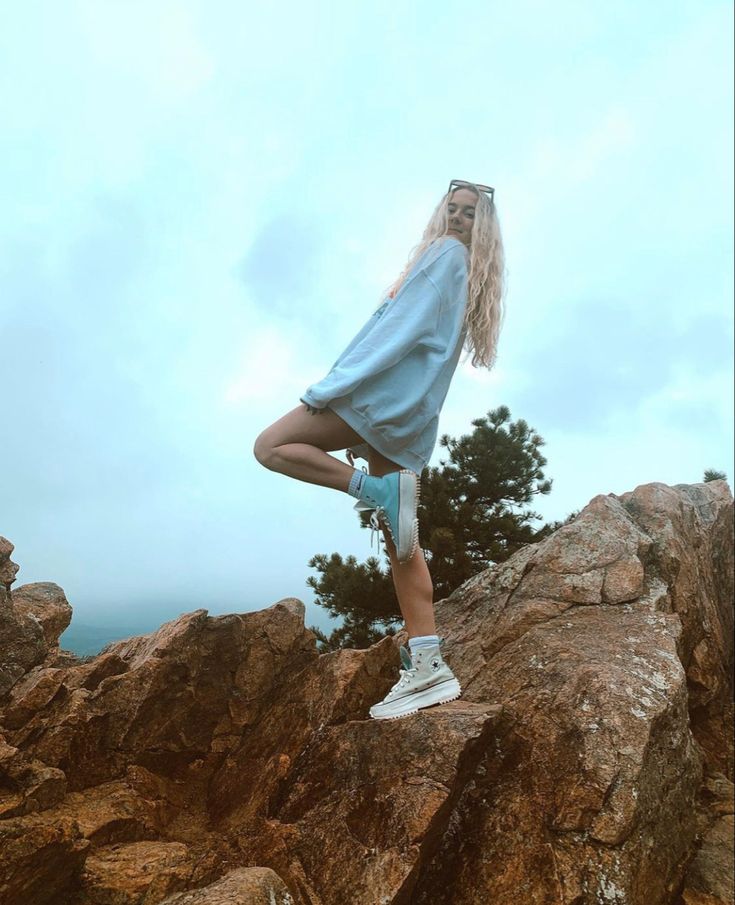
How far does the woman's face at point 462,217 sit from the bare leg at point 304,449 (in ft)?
4.86

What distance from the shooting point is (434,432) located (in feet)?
13.7

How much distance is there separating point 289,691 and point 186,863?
4.20 ft

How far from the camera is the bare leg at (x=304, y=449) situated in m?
3.85

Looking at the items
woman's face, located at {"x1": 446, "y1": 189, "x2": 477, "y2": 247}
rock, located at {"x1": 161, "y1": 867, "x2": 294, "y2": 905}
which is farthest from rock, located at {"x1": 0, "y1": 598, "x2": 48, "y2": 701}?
woman's face, located at {"x1": 446, "y1": 189, "x2": 477, "y2": 247}

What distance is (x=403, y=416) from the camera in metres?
3.95

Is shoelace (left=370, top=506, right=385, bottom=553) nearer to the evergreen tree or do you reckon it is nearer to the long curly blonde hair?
the long curly blonde hair

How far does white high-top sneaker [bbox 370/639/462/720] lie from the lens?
12.1 ft

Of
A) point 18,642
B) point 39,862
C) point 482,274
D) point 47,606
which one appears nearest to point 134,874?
point 39,862

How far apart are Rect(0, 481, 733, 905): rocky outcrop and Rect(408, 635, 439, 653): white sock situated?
33 cm

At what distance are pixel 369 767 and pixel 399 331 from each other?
227 centimetres

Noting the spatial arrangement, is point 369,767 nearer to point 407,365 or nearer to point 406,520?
point 406,520

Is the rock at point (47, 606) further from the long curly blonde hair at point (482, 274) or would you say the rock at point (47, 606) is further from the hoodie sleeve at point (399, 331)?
the long curly blonde hair at point (482, 274)

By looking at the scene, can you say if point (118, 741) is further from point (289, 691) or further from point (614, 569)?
point (614, 569)

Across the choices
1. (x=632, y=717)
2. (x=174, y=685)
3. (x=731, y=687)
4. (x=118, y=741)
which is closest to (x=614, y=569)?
(x=632, y=717)
